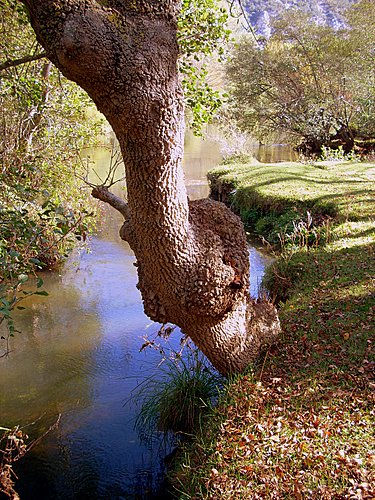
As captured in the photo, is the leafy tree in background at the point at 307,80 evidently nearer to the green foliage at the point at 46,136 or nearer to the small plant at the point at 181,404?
the green foliage at the point at 46,136

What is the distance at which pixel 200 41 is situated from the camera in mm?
6445

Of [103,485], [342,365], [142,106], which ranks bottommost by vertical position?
[103,485]

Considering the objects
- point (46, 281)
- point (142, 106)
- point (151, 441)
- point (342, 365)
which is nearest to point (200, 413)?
point (151, 441)

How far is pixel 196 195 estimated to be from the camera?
54.5ft

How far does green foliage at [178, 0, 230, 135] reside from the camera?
625 cm

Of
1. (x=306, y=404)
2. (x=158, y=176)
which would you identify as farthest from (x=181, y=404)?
(x=158, y=176)

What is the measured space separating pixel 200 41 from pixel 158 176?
3.62 m

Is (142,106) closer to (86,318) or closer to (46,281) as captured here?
(86,318)

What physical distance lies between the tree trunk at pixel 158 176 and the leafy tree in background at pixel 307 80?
19.4 m

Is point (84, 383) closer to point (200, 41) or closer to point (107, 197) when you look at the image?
point (107, 197)

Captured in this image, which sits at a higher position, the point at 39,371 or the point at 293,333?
the point at 293,333

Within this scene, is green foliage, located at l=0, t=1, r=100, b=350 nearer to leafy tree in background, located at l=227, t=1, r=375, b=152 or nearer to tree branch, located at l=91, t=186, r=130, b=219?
tree branch, located at l=91, t=186, r=130, b=219

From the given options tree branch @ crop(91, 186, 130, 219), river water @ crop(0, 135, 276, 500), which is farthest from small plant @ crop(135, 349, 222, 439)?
tree branch @ crop(91, 186, 130, 219)

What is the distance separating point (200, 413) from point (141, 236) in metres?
1.90
